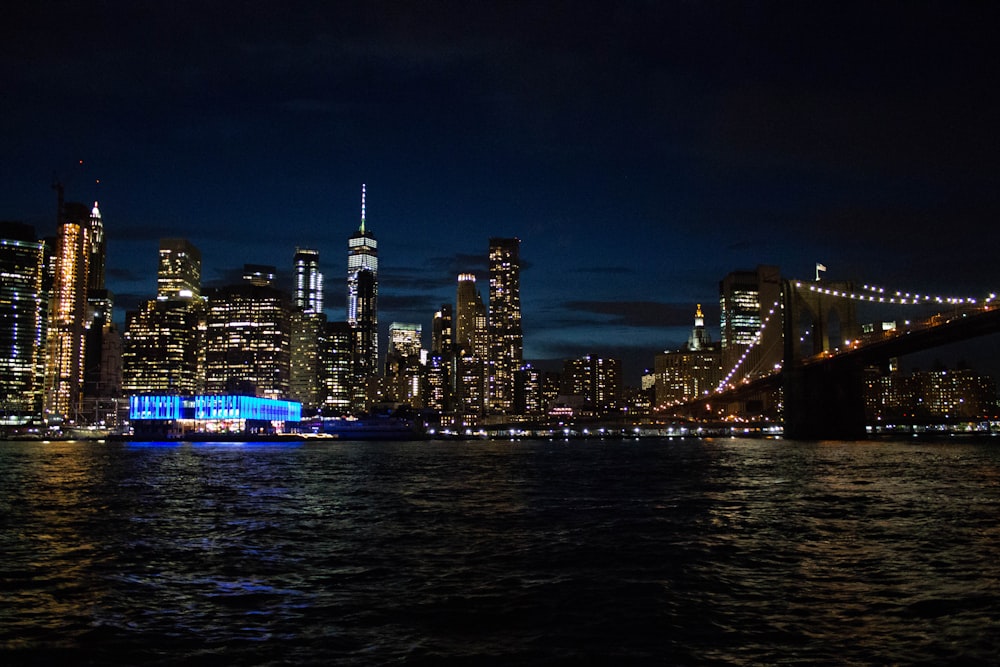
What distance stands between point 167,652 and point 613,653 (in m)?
6.76

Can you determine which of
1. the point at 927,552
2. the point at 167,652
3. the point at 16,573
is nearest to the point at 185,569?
the point at 16,573

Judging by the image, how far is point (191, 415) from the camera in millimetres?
184750

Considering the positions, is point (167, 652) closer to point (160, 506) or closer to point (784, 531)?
point (784, 531)

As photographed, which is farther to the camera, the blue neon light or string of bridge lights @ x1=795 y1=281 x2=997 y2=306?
the blue neon light

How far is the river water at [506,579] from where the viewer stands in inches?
527

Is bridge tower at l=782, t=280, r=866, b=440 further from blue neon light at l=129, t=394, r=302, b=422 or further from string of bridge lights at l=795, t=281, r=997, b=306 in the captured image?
blue neon light at l=129, t=394, r=302, b=422

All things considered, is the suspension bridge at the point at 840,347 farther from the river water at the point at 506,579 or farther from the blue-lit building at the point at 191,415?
the blue-lit building at the point at 191,415

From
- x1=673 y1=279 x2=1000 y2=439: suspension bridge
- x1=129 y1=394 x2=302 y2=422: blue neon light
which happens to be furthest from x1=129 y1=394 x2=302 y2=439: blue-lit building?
x1=673 y1=279 x2=1000 y2=439: suspension bridge

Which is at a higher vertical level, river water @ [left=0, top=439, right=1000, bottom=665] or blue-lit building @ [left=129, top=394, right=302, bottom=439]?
blue-lit building @ [left=129, top=394, right=302, bottom=439]

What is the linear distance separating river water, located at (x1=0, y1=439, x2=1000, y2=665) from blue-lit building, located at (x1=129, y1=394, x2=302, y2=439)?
15076 cm

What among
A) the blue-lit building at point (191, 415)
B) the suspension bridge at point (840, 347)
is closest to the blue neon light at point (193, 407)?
the blue-lit building at point (191, 415)

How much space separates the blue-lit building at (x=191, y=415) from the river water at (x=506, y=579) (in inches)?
5936

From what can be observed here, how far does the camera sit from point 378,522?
98.9ft

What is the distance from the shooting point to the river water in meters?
13.4
